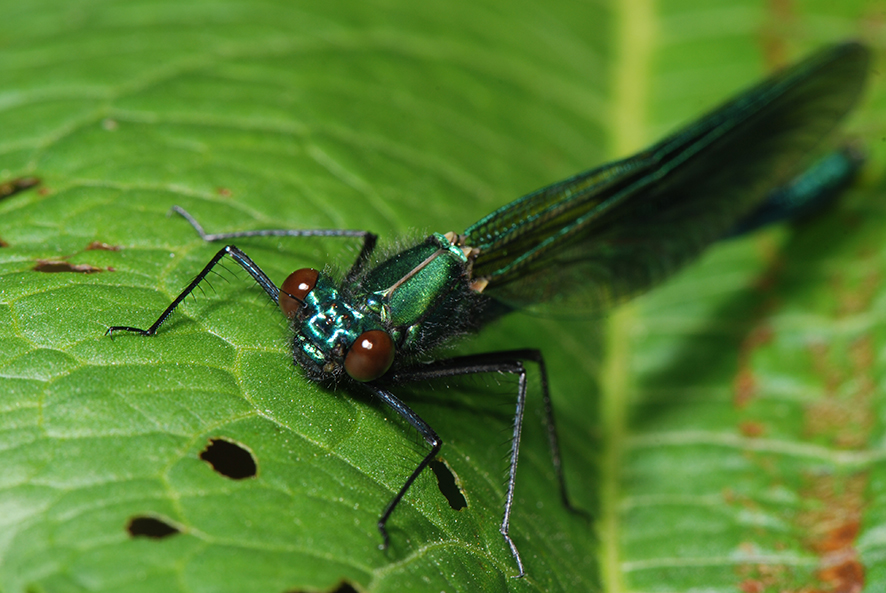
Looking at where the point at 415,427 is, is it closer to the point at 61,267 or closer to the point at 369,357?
the point at 369,357

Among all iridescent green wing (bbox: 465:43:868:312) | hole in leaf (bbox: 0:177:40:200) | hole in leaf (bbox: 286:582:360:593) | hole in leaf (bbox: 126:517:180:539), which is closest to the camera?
hole in leaf (bbox: 126:517:180:539)

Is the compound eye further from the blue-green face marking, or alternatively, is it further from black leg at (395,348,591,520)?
black leg at (395,348,591,520)

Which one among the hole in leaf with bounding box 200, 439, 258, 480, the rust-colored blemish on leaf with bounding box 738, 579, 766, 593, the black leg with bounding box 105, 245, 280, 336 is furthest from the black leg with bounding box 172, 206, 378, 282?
the rust-colored blemish on leaf with bounding box 738, 579, 766, 593

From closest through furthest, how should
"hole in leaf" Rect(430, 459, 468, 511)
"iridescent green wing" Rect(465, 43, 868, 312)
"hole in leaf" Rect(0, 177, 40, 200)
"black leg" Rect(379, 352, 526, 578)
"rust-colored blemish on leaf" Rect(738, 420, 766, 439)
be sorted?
1. "hole in leaf" Rect(430, 459, 468, 511)
2. "black leg" Rect(379, 352, 526, 578)
3. "hole in leaf" Rect(0, 177, 40, 200)
4. "iridescent green wing" Rect(465, 43, 868, 312)
5. "rust-colored blemish on leaf" Rect(738, 420, 766, 439)

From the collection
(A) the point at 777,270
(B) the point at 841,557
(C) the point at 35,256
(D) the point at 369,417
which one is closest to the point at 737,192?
(A) the point at 777,270

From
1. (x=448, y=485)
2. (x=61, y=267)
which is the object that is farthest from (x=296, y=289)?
(x=448, y=485)

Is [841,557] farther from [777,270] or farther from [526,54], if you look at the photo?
[526,54]

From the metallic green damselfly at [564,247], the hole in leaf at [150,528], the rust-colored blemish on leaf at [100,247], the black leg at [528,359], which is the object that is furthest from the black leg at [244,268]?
the hole in leaf at [150,528]
